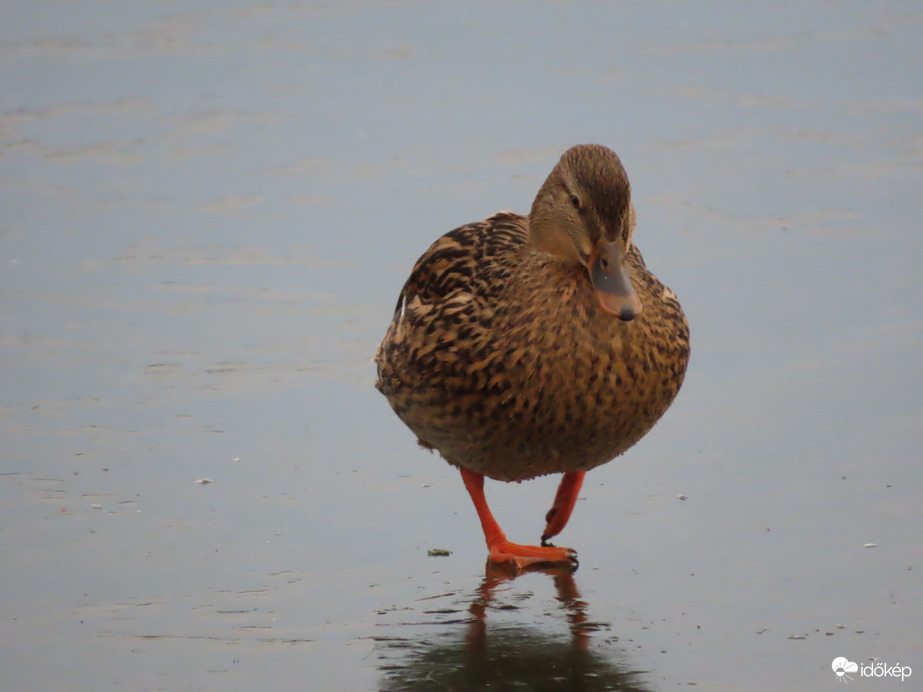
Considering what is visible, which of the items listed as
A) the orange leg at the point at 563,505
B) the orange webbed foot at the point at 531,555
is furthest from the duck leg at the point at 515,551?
the orange leg at the point at 563,505

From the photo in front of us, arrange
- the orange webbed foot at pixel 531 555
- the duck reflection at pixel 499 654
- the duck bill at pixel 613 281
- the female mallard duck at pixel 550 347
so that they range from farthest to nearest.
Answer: the orange webbed foot at pixel 531 555 < the female mallard duck at pixel 550 347 < the duck bill at pixel 613 281 < the duck reflection at pixel 499 654

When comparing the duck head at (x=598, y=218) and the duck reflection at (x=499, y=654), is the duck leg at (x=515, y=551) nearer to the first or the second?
the duck reflection at (x=499, y=654)

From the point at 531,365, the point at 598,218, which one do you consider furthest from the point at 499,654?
the point at 598,218

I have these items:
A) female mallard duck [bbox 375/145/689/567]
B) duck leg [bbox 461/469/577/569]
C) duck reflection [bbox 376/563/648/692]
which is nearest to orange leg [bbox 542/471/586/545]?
female mallard duck [bbox 375/145/689/567]

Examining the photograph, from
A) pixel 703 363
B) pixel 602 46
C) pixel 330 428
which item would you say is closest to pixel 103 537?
pixel 330 428

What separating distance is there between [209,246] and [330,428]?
2205mm

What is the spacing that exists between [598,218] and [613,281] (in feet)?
0.60

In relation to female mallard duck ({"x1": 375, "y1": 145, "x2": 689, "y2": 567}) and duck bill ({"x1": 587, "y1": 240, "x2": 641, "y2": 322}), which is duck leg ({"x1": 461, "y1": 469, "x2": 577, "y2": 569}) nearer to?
female mallard duck ({"x1": 375, "y1": 145, "x2": 689, "y2": 567})

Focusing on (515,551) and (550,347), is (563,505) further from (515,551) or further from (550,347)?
(550,347)

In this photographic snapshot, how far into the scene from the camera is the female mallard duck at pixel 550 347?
4.19m

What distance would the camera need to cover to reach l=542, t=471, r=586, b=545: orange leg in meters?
4.71

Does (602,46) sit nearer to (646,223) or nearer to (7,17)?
(646,223)

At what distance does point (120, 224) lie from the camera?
7848mm

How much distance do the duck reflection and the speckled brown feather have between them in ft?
1.53
